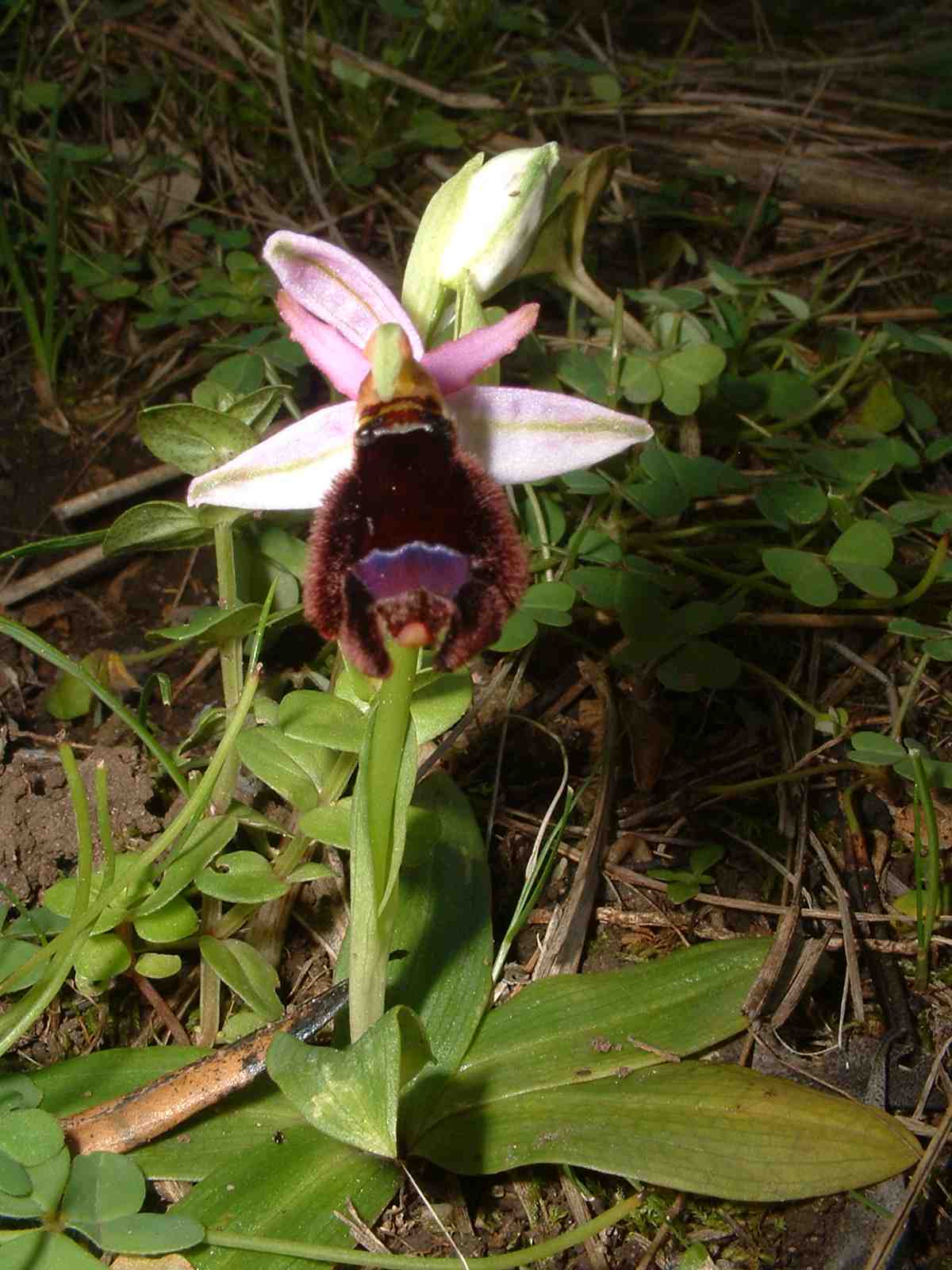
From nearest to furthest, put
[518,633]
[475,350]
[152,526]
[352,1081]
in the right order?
[352,1081]
[475,350]
[152,526]
[518,633]

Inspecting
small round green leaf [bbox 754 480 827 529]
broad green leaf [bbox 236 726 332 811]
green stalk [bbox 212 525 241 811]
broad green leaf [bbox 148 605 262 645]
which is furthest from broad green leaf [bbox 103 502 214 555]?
small round green leaf [bbox 754 480 827 529]

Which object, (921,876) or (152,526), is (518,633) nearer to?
(152,526)

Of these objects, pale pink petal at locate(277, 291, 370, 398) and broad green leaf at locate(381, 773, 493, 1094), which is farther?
broad green leaf at locate(381, 773, 493, 1094)

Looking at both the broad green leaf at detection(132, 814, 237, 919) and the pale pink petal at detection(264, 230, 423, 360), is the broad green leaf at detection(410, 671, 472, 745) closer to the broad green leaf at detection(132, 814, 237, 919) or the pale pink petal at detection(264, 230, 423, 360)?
the broad green leaf at detection(132, 814, 237, 919)

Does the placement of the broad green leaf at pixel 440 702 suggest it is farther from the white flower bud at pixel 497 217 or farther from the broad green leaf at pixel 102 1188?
the broad green leaf at pixel 102 1188

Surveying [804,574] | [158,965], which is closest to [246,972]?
[158,965]

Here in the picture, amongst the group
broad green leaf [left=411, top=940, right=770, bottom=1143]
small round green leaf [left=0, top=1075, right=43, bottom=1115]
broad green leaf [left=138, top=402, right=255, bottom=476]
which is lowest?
broad green leaf [left=411, top=940, right=770, bottom=1143]

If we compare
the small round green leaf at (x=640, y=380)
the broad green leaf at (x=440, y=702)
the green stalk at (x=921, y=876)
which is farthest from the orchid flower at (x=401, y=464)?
the small round green leaf at (x=640, y=380)
